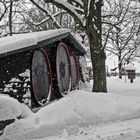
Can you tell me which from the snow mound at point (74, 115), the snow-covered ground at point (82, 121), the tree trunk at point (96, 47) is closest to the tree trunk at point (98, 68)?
the tree trunk at point (96, 47)

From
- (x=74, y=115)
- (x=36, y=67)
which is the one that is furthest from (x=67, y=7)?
(x=74, y=115)

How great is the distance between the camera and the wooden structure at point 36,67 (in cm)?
979

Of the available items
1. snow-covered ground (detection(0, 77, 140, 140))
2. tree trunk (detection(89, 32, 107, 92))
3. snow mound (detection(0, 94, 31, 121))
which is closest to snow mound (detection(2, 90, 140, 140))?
snow-covered ground (detection(0, 77, 140, 140))

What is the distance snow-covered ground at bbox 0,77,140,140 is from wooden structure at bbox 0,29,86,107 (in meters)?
1.71

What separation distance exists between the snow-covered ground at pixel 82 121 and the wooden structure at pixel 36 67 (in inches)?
67.3

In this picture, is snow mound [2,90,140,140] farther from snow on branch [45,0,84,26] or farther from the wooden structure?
snow on branch [45,0,84,26]

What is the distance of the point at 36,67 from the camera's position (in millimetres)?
11383

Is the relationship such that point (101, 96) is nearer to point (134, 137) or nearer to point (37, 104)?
point (37, 104)

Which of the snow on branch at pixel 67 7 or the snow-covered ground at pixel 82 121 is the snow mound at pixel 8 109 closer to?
the snow-covered ground at pixel 82 121

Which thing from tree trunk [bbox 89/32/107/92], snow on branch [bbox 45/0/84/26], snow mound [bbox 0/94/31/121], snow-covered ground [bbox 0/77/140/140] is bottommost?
snow-covered ground [bbox 0/77/140/140]

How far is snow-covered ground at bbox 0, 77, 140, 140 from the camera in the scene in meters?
7.30

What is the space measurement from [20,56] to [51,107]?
2.24 m

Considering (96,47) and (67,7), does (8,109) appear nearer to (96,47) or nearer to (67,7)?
(96,47)

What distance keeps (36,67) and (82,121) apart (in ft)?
12.2
